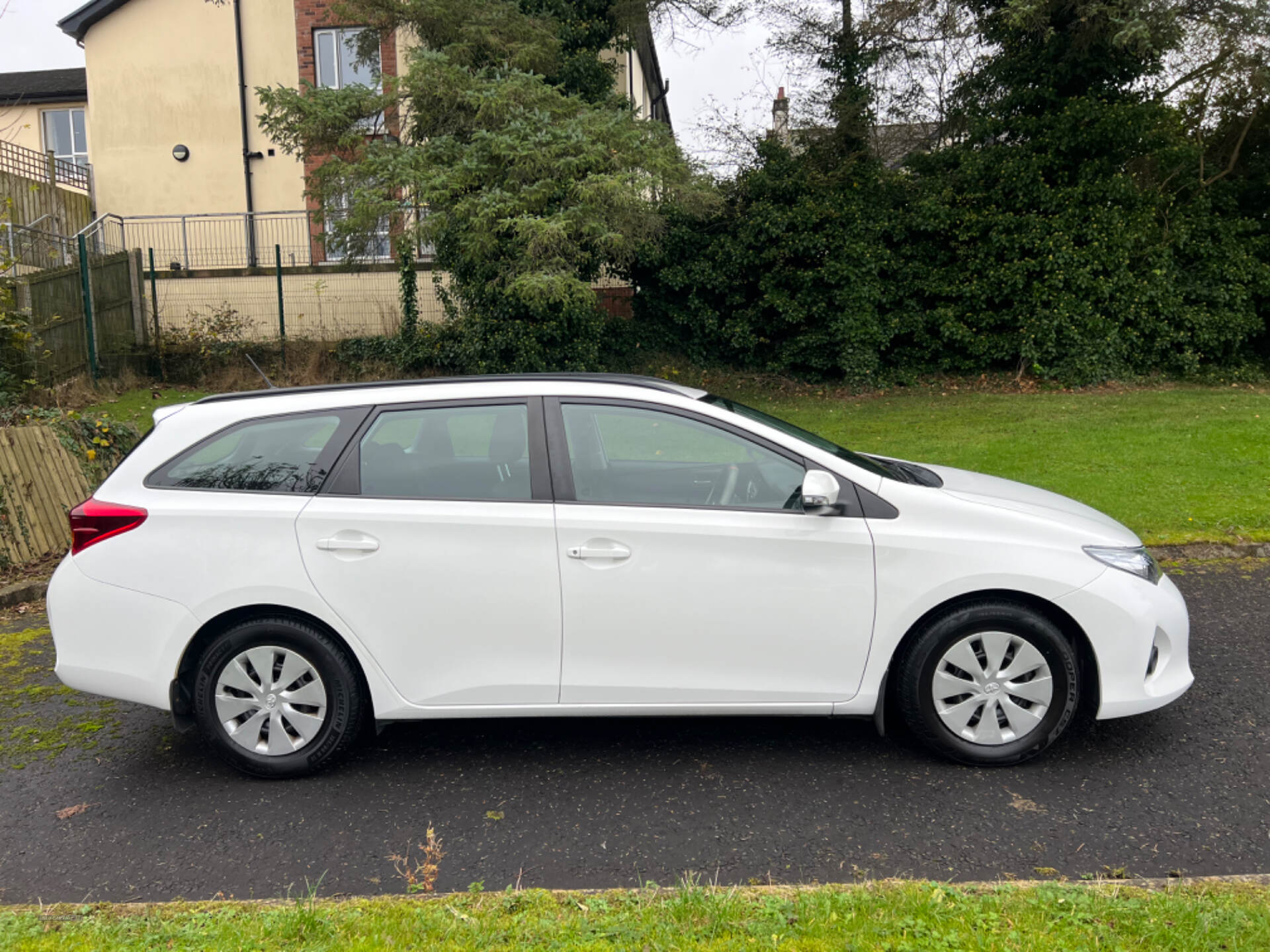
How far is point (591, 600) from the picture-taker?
4.02 m

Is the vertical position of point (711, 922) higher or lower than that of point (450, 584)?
lower

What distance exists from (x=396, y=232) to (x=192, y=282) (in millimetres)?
6898

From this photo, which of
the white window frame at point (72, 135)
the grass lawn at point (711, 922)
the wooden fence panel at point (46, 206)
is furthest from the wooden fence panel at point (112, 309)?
the grass lawn at point (711, 922)

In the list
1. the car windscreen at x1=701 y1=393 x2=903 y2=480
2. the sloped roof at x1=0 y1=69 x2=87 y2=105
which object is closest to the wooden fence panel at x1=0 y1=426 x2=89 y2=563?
the car windscreen at x1=701 y1=393 x2=903 y2=480

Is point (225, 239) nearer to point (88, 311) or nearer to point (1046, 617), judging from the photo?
point (88, 311)

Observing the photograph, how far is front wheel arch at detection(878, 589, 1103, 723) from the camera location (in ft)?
13.3

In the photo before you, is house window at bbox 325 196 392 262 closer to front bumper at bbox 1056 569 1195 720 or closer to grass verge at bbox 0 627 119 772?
grass verge at bbox 0 627 119 772

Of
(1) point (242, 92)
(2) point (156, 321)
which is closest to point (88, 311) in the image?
(2) point (156, 321)

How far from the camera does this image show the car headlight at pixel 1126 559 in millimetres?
4105

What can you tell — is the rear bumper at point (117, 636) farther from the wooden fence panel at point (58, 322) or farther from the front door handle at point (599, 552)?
the wooden fence panel at point (58, 322)

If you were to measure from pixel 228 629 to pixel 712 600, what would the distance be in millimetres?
2024

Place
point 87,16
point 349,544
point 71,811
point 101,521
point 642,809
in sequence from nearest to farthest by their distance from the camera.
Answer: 1. point 642,809
2. point 71,811
3. point 349,544
4. point 101,521
5. point 87,16

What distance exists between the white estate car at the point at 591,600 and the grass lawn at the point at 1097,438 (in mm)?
4158

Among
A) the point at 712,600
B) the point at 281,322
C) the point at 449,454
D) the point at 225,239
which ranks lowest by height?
the point at 712,600
